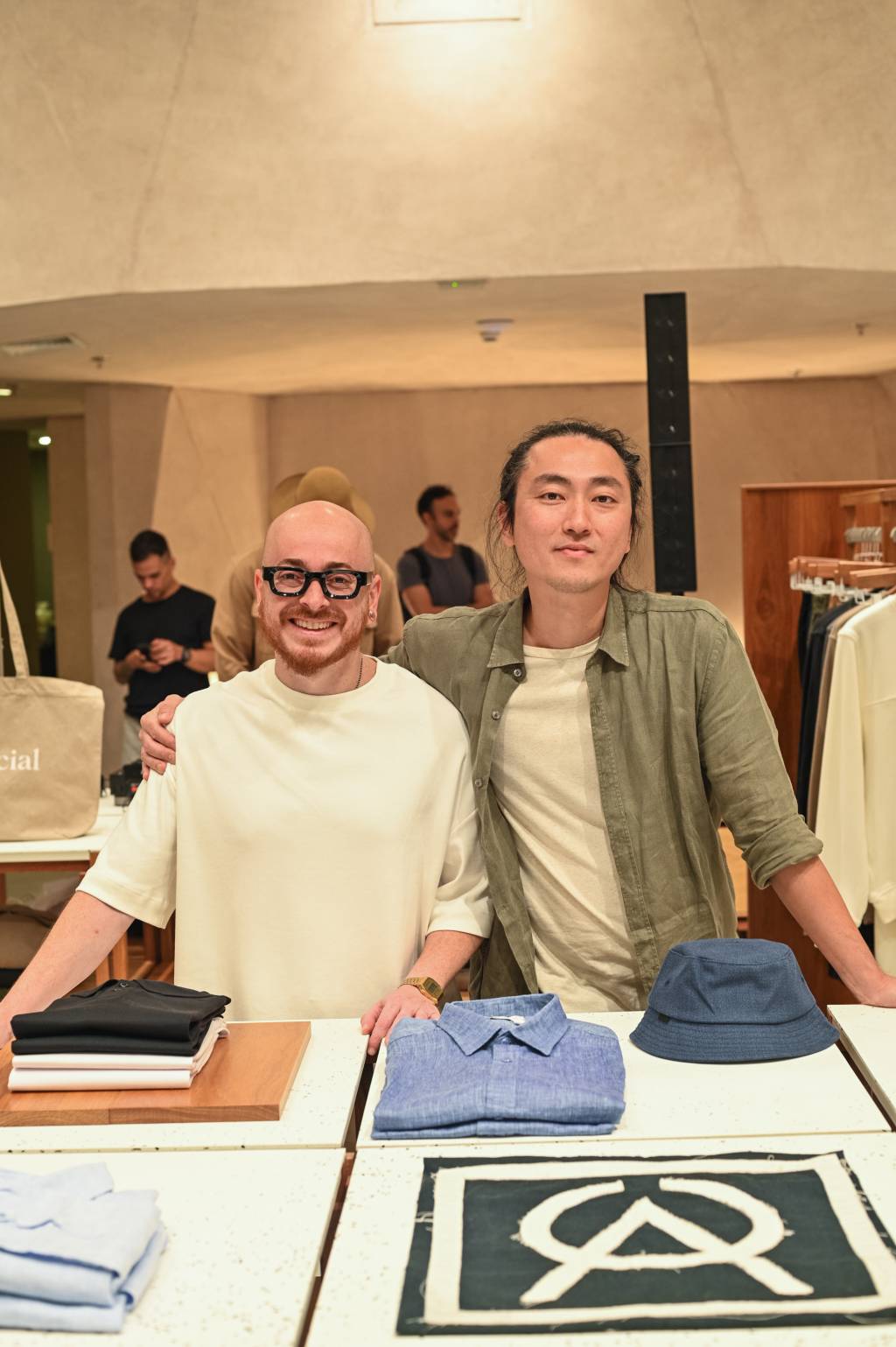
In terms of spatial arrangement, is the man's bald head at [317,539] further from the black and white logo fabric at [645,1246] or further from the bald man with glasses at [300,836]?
the black and white logo fabric at [645,1246]

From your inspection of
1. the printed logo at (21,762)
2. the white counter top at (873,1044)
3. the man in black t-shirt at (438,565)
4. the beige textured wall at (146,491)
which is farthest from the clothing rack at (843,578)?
the beige textured wall at (146,491)

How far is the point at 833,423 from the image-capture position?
9992mm

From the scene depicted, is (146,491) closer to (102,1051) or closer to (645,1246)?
(102,1051)

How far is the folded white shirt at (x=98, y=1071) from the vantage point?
5.88 ft

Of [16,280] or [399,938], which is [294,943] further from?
[16,280]

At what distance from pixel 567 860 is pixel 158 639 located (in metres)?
4.21

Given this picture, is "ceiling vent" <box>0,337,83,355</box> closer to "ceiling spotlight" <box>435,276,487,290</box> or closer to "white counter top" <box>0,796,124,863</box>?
"ceiling spotlight" <box>435,276,487,290</box>

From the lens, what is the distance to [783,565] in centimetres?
452

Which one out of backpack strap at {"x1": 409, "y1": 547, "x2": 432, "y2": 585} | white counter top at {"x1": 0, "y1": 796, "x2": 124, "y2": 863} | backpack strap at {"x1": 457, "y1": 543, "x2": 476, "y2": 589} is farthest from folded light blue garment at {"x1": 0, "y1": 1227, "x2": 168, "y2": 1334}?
backpack strap at {"x1": 457, "y1": 543, "x2": 476, "y2": 589}

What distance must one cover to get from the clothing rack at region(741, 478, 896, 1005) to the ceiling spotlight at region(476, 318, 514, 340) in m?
2.54

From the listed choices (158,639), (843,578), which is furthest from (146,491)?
(843,578)

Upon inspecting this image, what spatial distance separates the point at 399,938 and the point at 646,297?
434cm

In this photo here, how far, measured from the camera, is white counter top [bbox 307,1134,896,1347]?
125cm

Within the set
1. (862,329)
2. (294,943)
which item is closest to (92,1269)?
(294,943)
